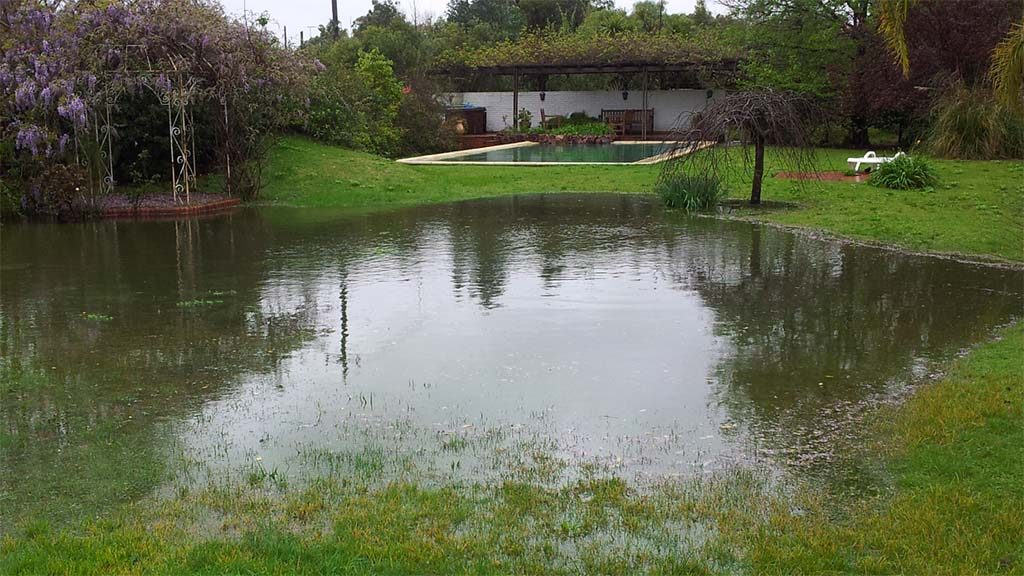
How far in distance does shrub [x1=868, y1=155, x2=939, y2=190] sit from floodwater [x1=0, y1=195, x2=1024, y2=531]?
5455 millimetres

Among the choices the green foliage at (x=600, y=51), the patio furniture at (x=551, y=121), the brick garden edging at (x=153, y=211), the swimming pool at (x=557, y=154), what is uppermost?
the green foliage at (x=600, y=51)

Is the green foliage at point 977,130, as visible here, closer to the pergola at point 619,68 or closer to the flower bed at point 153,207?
the pergola at point 619,68

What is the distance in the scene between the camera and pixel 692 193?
1591 cm

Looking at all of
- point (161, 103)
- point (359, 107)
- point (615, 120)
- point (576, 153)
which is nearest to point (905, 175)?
point (161, 103)

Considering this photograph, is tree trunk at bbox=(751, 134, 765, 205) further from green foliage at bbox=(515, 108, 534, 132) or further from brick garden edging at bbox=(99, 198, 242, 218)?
green foliage at bbox=(515, 108, 534, 132)

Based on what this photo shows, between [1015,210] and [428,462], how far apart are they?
12879 mm

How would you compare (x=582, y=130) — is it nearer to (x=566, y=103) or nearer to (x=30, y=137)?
(x=566, y=103)

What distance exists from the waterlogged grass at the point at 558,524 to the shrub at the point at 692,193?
10.7m

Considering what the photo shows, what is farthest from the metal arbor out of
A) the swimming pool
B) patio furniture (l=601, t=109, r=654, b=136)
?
patio furniture (l=601, t=109, r=654, b=136)

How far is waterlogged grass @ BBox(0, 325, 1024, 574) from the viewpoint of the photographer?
3844 mm

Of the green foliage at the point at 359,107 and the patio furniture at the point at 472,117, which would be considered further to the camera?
the patio furniture at the point at 472,117

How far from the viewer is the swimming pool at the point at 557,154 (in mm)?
26234

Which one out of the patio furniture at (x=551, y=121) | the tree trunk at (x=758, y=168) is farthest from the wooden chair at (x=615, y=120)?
the tree trunk at (x=758, y=168)

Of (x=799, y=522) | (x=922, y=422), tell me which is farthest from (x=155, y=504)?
(x=922, y=422)
